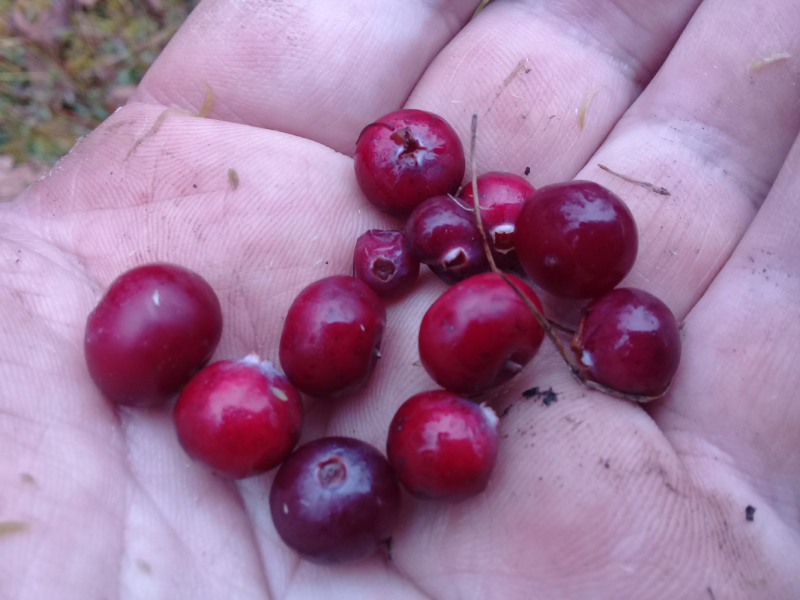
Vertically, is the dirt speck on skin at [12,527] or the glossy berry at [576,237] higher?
the glossy berry at [576,237]

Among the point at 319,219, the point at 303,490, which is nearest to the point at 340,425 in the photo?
the point at 303,490

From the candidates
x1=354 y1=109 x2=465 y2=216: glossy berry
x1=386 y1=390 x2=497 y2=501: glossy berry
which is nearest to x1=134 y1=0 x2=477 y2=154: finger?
x1=354 y1=109 x2=465 y2=216: glossy berry

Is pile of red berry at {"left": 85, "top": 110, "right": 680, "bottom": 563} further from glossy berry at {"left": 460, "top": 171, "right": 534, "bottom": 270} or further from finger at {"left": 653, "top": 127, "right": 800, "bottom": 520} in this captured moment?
finger at {"left": 653, "top": 127, "right": 800, "bottom": 520}

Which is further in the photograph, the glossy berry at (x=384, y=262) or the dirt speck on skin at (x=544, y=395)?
the glossy berry at (x=384, y=262)

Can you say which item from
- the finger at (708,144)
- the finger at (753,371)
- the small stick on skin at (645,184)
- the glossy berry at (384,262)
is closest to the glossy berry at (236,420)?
the glossy berry at (384,262)

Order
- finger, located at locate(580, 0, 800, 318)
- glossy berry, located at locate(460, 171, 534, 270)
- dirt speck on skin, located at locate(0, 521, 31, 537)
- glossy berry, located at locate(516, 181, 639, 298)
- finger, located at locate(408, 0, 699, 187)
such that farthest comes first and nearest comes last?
finger, located at locate(408, 0, 699, 187), finger, located at locate(580, 0, 800, 318), glossy berry, located at locate(460, 171, 534, 270), glossy berry, located at locate(516, 181, 639, 298), dirt speck on skin, located at locate(0, 521, 31, 537)

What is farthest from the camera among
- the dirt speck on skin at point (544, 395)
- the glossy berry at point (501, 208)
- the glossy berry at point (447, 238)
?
the glossy berry at point (501, 208)

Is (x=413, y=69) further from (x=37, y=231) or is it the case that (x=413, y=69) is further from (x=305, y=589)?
(x=305, y=589)

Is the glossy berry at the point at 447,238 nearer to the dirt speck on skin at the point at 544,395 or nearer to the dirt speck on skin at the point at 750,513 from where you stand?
the dirt speck on skin at the point at 544,395

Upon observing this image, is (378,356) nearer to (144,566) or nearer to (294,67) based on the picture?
(144,566)
